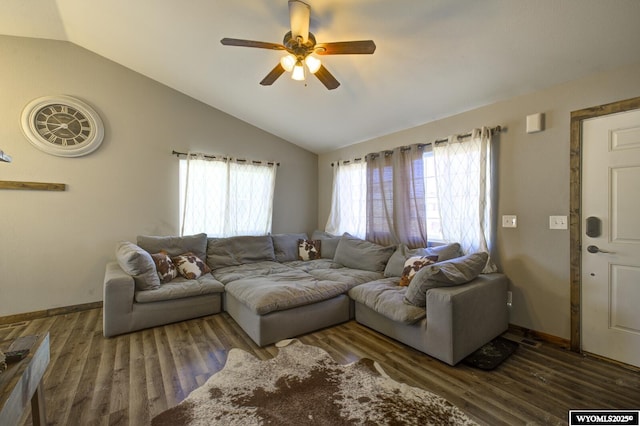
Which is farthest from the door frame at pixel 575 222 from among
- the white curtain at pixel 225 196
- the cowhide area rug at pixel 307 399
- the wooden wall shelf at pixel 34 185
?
the wooden wall shelf at pixel 34 185

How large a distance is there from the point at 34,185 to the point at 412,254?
4316 millimetres

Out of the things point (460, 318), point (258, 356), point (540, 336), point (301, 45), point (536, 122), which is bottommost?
point (258, 356)

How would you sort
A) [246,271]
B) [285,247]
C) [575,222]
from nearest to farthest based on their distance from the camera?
[575,222], [246,271], [285,247]

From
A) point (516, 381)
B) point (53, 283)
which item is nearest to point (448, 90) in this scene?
point (516, 381)

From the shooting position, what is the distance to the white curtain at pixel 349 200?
14.1 ft

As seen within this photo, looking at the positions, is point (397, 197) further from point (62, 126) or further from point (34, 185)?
point (34, 185)

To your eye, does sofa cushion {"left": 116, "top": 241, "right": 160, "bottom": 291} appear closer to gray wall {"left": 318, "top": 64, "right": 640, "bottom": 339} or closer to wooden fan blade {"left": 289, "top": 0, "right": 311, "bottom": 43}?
wooden fan blade {"left": 289, "top": 0, "right": 311, "bottom": 43}

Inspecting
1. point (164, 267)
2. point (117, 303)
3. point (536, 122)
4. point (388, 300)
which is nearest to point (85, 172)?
point (164, 267)

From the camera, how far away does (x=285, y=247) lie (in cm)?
437

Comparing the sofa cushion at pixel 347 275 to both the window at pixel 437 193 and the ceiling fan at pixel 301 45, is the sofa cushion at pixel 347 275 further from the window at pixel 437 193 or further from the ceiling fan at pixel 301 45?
the ceiling fan at pixel 301 45

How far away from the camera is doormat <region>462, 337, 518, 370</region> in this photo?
6.97 ft

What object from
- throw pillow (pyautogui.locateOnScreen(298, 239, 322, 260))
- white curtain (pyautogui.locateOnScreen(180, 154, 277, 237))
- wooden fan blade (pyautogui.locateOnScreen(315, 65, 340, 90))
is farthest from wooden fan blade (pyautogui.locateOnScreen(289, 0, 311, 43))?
throw pillow (pyautogui.locateOnScreen(298, 239, 322, 260))

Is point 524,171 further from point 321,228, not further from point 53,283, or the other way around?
point 53,283

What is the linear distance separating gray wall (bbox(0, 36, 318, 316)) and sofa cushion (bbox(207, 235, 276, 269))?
67cm
